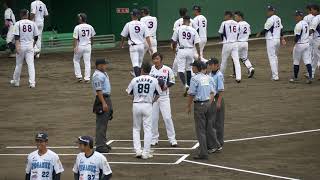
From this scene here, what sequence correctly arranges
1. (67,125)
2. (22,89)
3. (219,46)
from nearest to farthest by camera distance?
1. (67,125)
2. (22,89)
3. (219,46)

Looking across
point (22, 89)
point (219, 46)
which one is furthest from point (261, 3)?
point (22, 89)

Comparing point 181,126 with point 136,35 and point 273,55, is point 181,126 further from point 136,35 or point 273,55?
point 273,55

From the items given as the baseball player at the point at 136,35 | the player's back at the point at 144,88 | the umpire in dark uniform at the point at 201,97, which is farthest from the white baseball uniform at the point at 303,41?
the player's back at the point at 144,88

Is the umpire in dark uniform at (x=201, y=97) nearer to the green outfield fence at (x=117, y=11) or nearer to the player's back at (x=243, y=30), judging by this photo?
the player's back at (x=243, y=30)

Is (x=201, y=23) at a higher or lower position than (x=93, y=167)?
higher

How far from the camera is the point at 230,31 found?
82.3ft

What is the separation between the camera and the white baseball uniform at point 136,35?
2455 centimetres

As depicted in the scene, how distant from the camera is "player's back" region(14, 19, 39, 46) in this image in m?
24.3

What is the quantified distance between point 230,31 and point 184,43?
259 cm

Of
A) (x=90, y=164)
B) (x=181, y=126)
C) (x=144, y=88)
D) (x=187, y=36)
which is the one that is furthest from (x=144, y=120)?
(x=187, y=36)

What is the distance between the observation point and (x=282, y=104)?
2198 cm

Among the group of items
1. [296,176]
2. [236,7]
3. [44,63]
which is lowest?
[296,176]

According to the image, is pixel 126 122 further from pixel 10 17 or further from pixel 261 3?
pixel 261 3

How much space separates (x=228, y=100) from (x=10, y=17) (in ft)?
37.4
